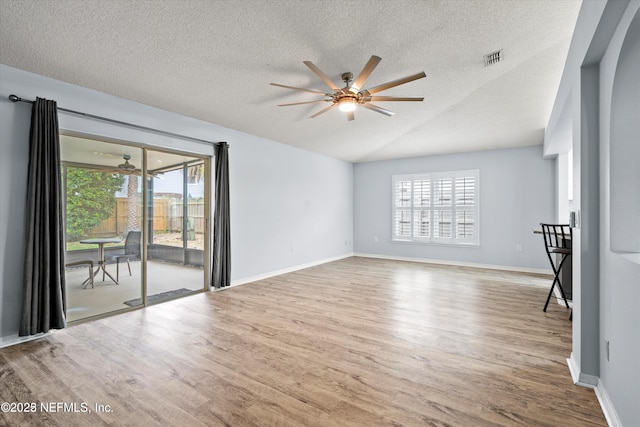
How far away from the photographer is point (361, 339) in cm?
299

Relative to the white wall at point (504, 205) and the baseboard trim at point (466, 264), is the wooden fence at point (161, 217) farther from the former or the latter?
the white wall at point (504, 205)

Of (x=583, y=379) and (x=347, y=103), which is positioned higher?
(x=347, y=103)

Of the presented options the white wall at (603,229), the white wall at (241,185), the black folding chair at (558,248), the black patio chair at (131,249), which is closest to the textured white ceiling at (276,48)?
the white wall at (241,185)

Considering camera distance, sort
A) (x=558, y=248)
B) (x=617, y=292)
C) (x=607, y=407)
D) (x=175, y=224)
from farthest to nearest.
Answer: (x=175, y=224) → (x=558, y=248) → (x=607, y=407) → (x=617, y=292)

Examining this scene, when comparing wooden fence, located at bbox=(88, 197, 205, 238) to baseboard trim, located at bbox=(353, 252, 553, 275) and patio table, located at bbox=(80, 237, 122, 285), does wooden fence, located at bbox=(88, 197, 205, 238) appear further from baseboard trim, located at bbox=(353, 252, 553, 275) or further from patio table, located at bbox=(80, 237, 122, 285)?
baseboard trim, located at bbox=(353, 252, 553, 275)

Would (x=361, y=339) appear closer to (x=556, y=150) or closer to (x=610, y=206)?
(x=610, y=206)

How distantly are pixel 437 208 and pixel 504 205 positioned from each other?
4.51 ft

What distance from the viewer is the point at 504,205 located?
21.4 feet

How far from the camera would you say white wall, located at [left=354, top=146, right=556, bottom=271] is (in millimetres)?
6152

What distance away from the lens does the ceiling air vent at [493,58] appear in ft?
11.2

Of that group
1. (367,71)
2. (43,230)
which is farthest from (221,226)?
(367,71)

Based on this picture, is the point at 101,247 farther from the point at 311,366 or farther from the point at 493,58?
the point at 493,58

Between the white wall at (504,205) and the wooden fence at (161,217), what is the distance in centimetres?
492

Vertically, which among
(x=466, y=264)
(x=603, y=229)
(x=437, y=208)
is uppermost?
(x=437, y=208)
